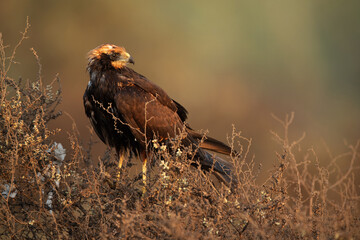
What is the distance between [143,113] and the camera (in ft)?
19.2

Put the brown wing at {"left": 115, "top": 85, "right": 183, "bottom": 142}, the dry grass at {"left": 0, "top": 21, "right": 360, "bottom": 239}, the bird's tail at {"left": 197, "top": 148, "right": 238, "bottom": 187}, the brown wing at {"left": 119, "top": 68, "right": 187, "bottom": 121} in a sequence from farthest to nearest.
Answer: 1. the brown wing at {"left": 119, "top": 68, "right": 187, "bottom": 121}
2. the brown wing at {"left": 115, "top": 85, "right": 183, "bottom": 142}
3. the bird's tail at {"left": 197, "top": 148, "right": 238, "bottom": 187}
4. the dry grass at {"left": 0, "top": 21, "right": 360, "bottom": 239}

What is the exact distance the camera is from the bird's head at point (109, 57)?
6.00 metres

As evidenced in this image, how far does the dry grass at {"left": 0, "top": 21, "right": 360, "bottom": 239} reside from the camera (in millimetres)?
3594

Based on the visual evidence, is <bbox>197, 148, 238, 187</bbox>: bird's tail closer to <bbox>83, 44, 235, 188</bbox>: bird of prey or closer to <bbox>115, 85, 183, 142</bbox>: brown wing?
<bbox>83, 44, 235, 188</bbox>: bird of prey

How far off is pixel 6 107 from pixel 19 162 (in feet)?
1.53

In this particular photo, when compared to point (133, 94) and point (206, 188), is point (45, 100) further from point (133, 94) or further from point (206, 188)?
point (206, 188)

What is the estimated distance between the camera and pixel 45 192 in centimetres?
456

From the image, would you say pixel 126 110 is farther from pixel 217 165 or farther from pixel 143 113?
pixel 217 165

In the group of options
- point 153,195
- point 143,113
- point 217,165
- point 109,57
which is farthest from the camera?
point 109,57

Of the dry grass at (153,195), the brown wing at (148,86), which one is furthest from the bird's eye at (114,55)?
the dry grass at (153,195)

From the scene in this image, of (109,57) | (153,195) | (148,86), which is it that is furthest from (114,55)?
(153,195)

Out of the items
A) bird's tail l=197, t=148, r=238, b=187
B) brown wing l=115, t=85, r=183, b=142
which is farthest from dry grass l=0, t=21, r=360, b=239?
bird's tail l=197, t=148, r=238, b=187

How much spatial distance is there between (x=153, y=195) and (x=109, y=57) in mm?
2336

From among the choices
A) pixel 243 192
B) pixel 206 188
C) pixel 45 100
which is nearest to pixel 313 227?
pixel 243 192
